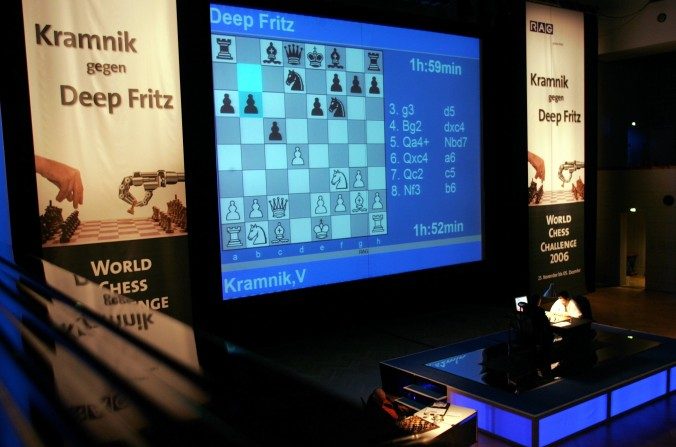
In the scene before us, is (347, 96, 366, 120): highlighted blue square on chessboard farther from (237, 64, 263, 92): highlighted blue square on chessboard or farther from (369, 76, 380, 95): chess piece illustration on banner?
(237, 64, 263, 92): highlighted blue square on chessboard

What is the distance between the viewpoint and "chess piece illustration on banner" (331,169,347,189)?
4.52 meters

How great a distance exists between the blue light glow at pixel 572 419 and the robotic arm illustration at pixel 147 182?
2.64 metres

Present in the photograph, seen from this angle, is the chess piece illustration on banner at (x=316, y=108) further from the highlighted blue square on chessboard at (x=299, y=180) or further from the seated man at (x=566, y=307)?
the seated man at (x=566, y=307)

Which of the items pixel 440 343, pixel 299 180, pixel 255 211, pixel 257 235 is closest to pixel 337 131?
pixel 299 180

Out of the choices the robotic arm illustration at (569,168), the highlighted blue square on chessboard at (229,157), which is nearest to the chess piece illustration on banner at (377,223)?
the highlighted blue square on chessboard at (229,157)

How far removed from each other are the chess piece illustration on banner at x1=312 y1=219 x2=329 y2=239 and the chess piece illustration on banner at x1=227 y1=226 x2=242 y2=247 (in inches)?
25.5

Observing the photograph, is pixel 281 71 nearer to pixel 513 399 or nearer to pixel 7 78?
pixel 7 78

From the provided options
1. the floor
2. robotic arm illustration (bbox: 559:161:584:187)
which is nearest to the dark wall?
robotic arm illustration (bbox: 559:161:584:187)

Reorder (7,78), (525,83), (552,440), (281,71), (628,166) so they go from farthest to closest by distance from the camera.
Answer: (628,166), (525,83), (281,71), (7,78), (552,440)

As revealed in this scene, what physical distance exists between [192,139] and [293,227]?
1.06 meters

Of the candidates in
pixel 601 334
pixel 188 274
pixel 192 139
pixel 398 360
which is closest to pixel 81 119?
pixel 192 139

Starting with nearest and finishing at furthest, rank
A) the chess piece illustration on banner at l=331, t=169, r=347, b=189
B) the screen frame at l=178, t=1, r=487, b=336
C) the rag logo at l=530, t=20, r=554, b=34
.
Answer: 1. the screen frame at l=178, t=1, r=487, b=336
2. the chess piece illustration on banner at l=331, t=169, r=347, b=189
3. the rag logo at l=530, t=20, r=554, b=34

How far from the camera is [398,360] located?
345cm

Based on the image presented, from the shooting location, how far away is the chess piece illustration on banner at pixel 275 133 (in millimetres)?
4188
